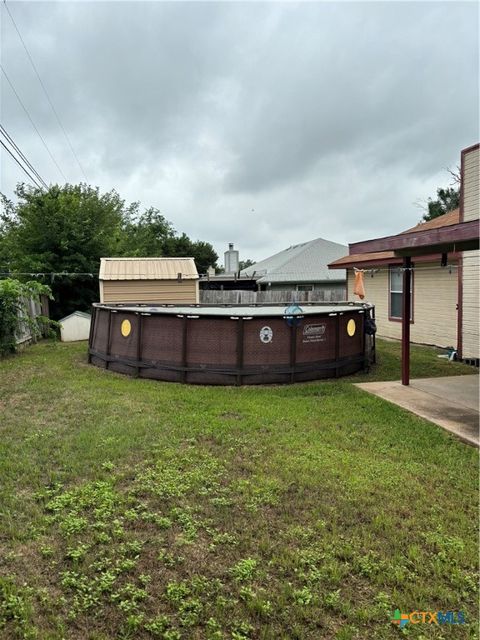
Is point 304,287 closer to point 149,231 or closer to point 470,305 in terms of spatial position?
point 470,305

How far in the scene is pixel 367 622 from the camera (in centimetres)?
210

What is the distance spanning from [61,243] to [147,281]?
13.2 feet

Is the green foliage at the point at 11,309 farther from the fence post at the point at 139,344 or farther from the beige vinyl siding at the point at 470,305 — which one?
the beige vinyl siding at the point at 470,305

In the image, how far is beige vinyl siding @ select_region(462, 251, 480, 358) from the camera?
29.9ft

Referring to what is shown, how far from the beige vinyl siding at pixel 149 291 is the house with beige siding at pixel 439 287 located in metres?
5.82

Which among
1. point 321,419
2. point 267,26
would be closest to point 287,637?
point 321,419

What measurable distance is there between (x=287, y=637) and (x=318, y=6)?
9628mm

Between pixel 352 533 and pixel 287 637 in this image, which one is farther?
pixel 352 533

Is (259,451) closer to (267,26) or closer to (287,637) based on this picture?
(287,637)

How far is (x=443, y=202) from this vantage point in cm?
3503

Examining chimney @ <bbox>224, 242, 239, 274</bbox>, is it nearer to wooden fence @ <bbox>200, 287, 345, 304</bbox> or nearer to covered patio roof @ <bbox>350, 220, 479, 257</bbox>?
wooden fence @ <bbox>200, 287, 345, 304</bbox>

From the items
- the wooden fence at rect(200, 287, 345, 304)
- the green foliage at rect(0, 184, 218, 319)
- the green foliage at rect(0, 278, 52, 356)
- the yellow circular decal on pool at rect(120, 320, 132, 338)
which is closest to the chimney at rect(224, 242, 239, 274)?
the wooden fence at rect(200, 287, 345, 304)

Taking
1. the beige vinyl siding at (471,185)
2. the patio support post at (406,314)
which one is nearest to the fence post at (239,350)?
the patio support post at (406,314)

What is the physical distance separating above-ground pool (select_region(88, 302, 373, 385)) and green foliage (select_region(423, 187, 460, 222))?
30.7m
